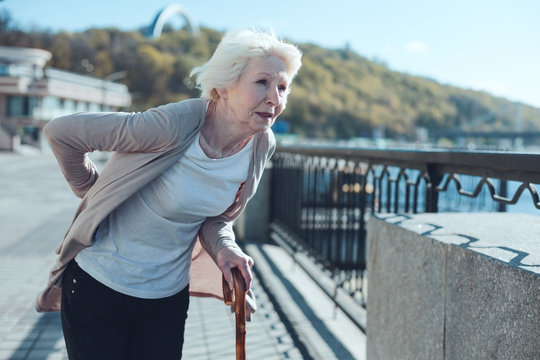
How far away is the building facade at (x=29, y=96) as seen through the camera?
59.8 meters

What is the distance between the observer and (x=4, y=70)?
60.5m

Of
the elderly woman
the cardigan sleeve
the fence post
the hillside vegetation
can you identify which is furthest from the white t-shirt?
the hillside vegetation

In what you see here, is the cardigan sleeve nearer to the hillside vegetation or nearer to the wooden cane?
the wooden cane

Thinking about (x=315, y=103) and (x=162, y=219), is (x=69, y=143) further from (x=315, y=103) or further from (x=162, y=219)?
(x=315, y=103)

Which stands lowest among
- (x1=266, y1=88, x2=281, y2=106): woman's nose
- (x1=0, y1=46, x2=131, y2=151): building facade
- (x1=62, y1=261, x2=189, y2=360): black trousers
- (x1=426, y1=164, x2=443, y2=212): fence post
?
(x1=62, y1=261, x2=189, y2=360): black trousers

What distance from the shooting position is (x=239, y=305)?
1.71m

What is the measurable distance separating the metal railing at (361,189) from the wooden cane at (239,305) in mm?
1028

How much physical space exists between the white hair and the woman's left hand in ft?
1.81

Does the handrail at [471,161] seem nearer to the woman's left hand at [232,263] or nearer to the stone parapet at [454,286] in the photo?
the stone parapet at [454,286]

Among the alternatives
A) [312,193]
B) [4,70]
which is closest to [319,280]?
[312,193]

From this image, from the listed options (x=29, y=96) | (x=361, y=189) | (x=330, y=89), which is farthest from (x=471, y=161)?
(x=330, y=89)

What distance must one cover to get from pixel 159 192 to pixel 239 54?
1.76ft

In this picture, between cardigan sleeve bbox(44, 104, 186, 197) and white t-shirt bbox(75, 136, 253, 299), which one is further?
white t-shirt bbox(75, 136, 253, 299)

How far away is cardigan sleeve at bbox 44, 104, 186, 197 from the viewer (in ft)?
5.91
